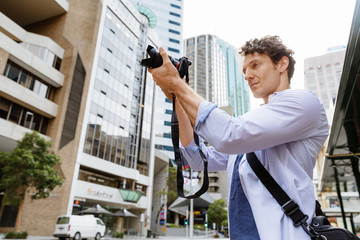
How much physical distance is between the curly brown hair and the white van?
19850 mm

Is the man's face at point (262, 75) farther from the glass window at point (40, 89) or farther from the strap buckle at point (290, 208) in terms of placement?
the glass window at point (40, 89)

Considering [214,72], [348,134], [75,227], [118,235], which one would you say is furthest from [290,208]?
[214,72]

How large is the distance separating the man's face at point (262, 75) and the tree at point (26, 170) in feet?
58.1

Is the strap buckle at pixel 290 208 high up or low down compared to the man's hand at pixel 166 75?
down

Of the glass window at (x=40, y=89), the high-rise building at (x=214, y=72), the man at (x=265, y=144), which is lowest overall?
the man at (x=265, y=144)

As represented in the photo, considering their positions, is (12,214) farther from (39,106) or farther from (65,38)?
(65,38)

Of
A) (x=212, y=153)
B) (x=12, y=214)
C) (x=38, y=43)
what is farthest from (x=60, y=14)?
(x=212, y=153)

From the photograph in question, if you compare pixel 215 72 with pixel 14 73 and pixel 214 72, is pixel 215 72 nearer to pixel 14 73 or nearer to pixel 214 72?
pixel 214 72

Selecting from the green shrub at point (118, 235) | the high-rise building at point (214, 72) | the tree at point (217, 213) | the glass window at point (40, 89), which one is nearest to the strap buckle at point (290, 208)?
the glass window at point (40, 89)

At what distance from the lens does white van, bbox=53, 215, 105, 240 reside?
58.6 ft

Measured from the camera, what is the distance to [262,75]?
131cm

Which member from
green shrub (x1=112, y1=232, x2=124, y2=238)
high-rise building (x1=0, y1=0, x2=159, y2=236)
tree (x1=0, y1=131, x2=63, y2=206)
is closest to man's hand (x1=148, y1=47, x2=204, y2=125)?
tree (x1=0, y1=131, x2=63, y2=206)

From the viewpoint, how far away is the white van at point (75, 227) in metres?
17.9

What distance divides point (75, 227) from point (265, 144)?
2064cm
